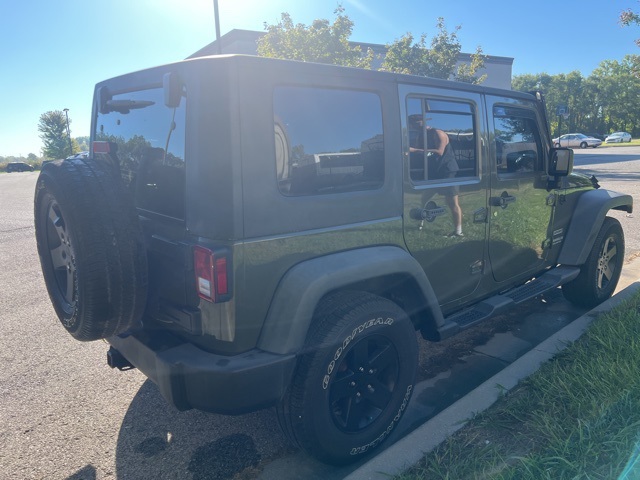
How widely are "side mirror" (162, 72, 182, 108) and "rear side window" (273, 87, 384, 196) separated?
443mm

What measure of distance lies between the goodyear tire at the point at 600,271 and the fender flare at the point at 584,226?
0.14 metres

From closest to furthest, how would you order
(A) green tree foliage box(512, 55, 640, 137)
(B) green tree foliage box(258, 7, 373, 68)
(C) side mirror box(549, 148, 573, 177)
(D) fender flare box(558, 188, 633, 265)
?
(C) side mirror box(549, 148, 573, 177), (D) fender flare box(558, 188, 633, 265), (B) green tree foliage box(258, 7, 373, 68), (A) green tree foliage box(512, 55, 640, 137)

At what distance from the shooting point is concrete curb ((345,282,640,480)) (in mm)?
2453

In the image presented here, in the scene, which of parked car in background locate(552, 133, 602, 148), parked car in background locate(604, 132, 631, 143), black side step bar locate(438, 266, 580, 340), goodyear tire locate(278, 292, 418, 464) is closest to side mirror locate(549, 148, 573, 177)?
black side step bar locate(438, 266, 580, 340)

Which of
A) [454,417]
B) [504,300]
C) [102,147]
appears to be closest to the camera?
[454,417]

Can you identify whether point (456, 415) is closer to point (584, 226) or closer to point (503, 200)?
point (503, 200)

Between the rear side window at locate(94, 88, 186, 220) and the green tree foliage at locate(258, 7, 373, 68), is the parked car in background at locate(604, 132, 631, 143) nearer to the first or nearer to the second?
the green tree foliage at locate(258, 7, 373, 68)

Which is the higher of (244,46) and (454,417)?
(244,46)

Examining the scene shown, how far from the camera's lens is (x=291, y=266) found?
93.7 inches

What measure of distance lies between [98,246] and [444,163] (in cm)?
207

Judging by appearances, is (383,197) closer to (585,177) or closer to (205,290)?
(205,290)

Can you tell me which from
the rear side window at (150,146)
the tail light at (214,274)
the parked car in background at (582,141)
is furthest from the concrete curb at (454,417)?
the parked car in background at (582,141)

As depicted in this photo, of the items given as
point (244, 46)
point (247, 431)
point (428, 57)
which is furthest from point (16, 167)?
point (247, 431)

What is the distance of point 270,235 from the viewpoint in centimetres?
229
